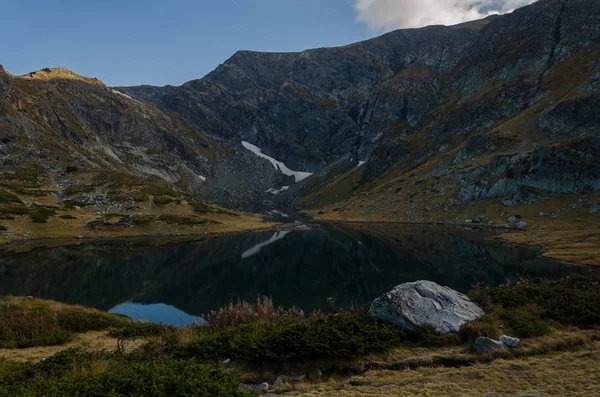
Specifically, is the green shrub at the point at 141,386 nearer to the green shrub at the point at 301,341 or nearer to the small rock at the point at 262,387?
the small rock at the point at 262,387

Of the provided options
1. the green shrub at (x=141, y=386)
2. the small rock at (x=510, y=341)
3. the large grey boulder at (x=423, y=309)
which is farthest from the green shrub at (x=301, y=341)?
the green shrub at (x=141, y=386)

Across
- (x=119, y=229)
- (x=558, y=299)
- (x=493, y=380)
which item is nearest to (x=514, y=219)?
(x=558, y=299)

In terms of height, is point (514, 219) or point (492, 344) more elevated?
point (492, 344)

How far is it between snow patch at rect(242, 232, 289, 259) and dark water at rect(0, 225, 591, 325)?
1.62 feet

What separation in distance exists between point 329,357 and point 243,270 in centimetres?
4271

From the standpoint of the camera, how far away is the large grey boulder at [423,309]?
16.5 m

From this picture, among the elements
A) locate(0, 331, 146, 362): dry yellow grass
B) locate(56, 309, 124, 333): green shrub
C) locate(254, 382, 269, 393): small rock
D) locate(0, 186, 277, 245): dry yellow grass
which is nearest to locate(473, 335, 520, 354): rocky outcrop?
locate(254, 382, 269, 393): small rock

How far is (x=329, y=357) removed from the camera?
47.3ft

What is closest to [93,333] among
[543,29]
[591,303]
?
[591,303]

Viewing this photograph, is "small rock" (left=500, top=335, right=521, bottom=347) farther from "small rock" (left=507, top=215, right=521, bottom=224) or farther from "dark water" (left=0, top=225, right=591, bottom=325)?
"small rock" (left=507, top=215, right=521, bottom=224)

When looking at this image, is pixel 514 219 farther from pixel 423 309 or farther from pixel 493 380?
pixel 493 380

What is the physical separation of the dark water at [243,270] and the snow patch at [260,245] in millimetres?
494

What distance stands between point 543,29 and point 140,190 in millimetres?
228518

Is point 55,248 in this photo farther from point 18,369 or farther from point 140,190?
point 18,369
